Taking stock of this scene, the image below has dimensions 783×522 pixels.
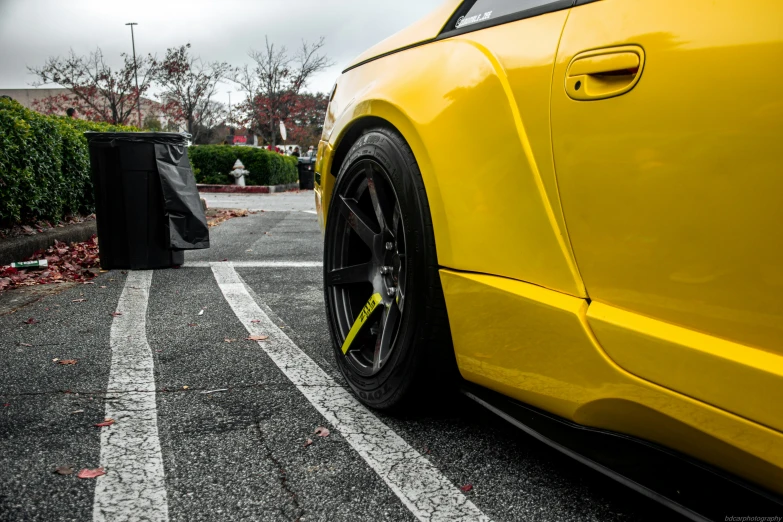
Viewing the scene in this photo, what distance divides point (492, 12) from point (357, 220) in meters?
0.88

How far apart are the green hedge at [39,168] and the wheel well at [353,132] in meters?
4.66

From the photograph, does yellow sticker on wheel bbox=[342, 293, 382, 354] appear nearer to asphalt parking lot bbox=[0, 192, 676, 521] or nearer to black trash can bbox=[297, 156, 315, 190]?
asphalt parking lot bbox=[0, 192, 676, 521]

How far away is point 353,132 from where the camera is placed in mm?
2635

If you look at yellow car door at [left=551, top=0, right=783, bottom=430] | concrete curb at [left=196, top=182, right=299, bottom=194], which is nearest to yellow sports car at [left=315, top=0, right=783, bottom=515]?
yellow car door at [left=551, top=0, right=783, bottom=430]

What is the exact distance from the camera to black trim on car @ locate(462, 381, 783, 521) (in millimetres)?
1236

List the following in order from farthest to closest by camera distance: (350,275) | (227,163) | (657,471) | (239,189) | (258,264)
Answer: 1. (227,163)
2. (239,189)
3. (258,264)
4. (350,275)
5. (657,471)

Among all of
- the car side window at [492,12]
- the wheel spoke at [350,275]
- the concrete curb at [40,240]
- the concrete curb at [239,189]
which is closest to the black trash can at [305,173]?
the concrete curb at [239,189]

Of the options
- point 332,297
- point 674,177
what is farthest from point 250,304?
point 674,177

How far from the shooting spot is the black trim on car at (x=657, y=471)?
4.05 ft

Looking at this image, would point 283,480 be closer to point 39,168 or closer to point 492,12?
point 492,12

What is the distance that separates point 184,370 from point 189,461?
3.11 feet

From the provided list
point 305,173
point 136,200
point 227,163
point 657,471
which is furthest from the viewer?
point 305,173

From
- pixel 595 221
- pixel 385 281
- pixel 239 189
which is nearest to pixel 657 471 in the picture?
pixel 595 221

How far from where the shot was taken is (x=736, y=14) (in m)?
1.16
